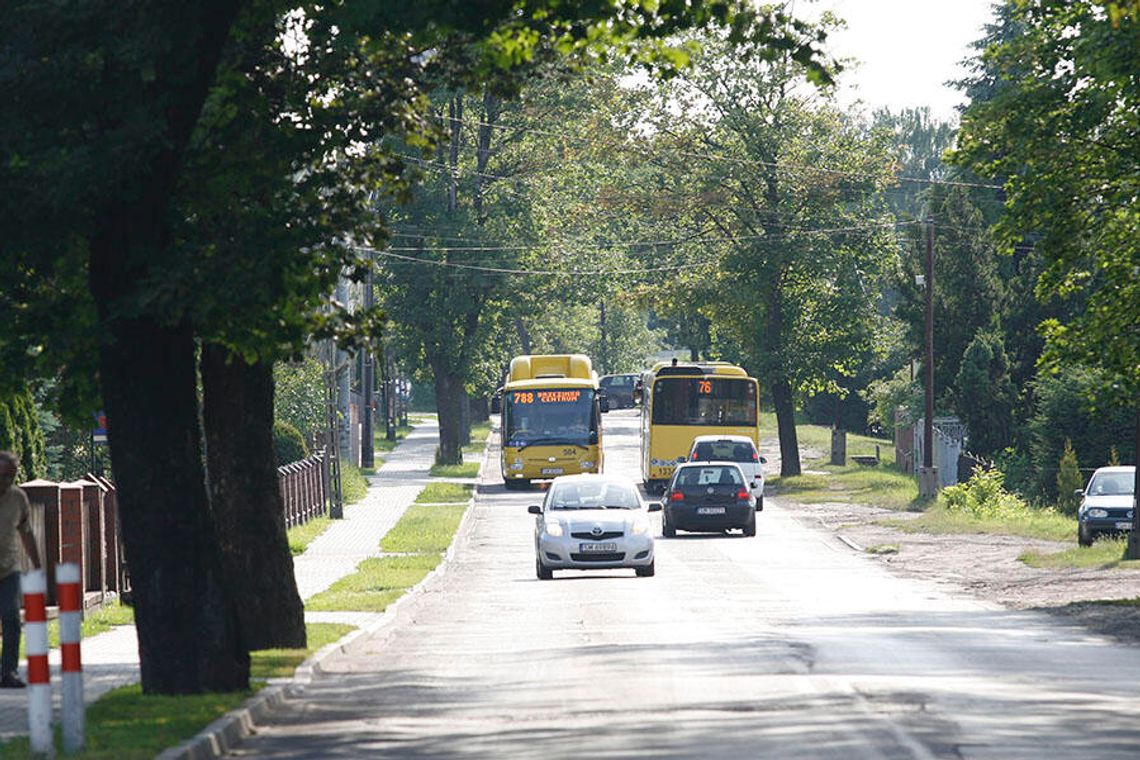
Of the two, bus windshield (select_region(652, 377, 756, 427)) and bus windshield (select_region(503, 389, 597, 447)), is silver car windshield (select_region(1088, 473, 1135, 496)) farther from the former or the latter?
bus windshield (select_region(503, 389, 597, 447))

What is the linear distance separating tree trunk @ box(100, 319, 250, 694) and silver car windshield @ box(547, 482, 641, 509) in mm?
16747

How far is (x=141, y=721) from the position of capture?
40.9 ft

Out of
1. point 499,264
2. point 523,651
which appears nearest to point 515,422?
point 499,264

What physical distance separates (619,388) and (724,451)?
2436 inches

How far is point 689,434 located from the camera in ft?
191

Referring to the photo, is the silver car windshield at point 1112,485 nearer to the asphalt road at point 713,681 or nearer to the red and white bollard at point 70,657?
the asphalt road at point 713,681

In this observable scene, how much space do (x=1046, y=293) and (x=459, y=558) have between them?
43.8 feet

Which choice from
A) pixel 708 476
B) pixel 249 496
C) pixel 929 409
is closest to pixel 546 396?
pixel 929 409

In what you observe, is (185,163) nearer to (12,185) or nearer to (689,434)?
(12,185)

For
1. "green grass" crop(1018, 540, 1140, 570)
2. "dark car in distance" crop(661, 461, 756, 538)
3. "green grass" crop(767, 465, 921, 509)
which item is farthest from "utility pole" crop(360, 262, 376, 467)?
"green grass" crop(1018, 540, 1140, 570)

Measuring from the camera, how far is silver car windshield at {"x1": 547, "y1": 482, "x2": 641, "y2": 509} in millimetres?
30859

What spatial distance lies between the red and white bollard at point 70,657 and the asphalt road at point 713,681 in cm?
132

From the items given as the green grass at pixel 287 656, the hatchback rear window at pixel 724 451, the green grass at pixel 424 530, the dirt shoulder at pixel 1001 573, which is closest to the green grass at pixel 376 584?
the green grass at pixel 424 530

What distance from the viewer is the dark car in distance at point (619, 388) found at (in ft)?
375
